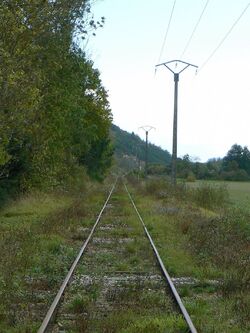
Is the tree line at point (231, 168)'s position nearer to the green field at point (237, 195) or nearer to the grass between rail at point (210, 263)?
the green field at point (237, 195)

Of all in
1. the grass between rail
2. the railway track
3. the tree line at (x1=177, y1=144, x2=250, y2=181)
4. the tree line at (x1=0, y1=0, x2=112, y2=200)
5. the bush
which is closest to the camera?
the railway track

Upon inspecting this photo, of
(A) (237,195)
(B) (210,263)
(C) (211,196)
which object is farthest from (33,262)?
(A) (237,195)

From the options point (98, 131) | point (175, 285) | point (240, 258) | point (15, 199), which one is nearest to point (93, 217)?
point (15, 199)

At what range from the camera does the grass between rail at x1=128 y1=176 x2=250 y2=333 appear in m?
8.35

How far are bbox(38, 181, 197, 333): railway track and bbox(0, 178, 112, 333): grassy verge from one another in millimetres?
279

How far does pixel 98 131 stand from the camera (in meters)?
60.1

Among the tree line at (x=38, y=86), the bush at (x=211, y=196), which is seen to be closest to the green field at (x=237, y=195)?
the bush at (x=211, y=196)

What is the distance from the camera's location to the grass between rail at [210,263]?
8.35 metres

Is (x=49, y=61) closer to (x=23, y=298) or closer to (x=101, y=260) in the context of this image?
(x=101, y=260)

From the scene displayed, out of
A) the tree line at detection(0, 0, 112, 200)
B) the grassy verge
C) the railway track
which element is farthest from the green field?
the railway track

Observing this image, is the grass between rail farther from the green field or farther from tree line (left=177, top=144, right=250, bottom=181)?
tree line (left=177, top=144, right=250, bottom=181)

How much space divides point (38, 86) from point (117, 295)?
10.9m

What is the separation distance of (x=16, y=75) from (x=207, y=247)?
20.4ft

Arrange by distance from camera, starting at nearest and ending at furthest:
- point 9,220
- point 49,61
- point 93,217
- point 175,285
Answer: point 175,285, point 49,61, point 9,220, point 93,217
